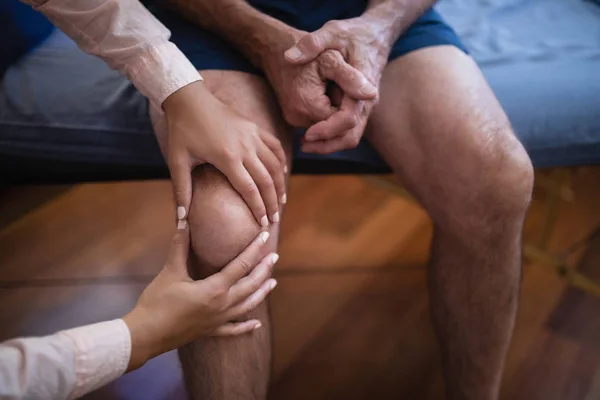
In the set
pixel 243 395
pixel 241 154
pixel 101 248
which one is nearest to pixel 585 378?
pixel 243 395

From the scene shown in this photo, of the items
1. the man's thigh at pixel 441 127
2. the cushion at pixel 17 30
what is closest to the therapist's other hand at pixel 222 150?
the man's thigh at pixel 441 127

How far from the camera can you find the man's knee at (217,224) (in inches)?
27.6

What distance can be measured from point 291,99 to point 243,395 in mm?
423

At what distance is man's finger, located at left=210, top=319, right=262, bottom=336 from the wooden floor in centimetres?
44

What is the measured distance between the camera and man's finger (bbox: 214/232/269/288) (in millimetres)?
671

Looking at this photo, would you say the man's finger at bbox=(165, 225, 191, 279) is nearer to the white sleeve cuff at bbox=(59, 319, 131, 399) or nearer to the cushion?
the white sleeve cuff at bbox=(59, 319, 131, 399)

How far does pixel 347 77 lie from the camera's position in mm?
788

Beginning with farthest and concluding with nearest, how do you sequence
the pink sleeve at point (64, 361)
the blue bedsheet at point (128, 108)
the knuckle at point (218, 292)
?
the blue bedsheet at point (128, 108) → the knuckle at point (218, 292) → the pink sleeve at point (64, 361)

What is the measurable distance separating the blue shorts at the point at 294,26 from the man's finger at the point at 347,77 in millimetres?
133

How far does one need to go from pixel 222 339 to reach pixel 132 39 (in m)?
0.43

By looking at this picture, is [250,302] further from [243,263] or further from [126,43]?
[126,43]

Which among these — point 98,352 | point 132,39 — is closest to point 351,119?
point 132,39

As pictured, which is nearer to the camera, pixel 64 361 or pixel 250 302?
pixel 64 361

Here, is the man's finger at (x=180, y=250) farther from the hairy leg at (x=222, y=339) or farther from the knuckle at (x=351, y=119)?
the knuckle at (x=351, y=119)
